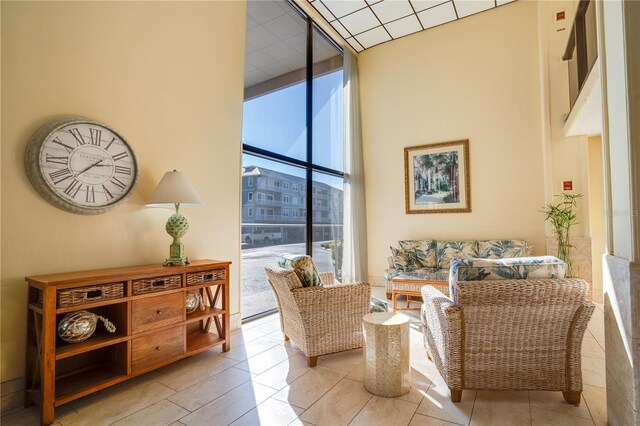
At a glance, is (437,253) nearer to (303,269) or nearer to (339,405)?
(303,269)

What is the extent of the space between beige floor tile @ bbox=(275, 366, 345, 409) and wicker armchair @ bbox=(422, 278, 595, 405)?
80cm

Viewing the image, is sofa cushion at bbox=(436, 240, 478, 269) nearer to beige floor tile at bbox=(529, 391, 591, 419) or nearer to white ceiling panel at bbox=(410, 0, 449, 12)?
beige floor tile at bbox=(529, 391, 591, 419)

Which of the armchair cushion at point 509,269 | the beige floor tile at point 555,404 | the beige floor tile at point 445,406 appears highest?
the armchair cushion at point 509,269

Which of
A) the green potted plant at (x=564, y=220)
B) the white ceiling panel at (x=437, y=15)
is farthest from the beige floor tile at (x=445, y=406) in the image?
the white ceiling panel at (x=437, y=15)

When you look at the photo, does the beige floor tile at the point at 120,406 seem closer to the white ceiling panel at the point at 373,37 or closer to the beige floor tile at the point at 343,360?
the beige floor tile at the point at 343,360

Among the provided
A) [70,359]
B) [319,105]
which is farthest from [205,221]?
[319,105]

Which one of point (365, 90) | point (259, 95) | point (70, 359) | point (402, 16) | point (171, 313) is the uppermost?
point (402, 16)

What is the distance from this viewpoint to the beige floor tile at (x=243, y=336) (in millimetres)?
3084

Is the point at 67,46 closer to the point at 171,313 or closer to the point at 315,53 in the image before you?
the point at 171,313

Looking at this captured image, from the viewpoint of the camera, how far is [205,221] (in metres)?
3.22

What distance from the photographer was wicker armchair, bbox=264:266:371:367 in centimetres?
251

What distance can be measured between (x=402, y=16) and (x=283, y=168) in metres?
3.14

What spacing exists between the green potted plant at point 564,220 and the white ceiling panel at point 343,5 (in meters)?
3.93

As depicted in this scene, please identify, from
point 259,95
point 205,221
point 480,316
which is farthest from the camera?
point 259,95
